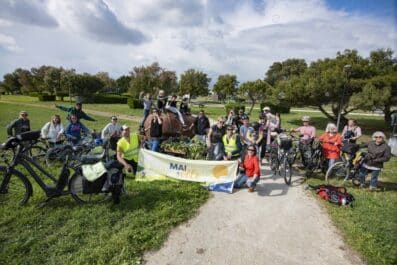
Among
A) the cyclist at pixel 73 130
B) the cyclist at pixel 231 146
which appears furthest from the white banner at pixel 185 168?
the cyclist at pixel 73 130

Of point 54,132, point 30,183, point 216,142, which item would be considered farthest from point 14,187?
point 216,142

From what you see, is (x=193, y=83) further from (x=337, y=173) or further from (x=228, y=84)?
(x=337, y=173)

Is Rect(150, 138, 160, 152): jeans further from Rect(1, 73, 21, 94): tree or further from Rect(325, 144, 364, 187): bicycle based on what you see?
Rect(1, 73, 21, 94): tree

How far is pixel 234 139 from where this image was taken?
20.9ft

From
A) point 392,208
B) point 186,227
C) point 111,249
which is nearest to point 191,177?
point 186,227

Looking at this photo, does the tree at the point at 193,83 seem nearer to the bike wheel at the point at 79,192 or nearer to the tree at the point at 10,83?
the bike wheel at the point at 79,192

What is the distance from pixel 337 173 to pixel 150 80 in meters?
35.6

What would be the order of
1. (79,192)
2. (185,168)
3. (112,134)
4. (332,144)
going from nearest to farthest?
(79,192) < (185,168) < (332,144) < (112,134)

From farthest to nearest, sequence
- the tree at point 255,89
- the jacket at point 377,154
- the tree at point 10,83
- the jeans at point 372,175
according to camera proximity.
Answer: the tree at point 10,83, the tree at point 255,89, the jeans at point 372,175, the jacket at point 377,154

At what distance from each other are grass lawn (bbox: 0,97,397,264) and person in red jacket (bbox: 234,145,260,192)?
105 cm

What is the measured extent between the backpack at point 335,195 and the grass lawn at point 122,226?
0.16 meters

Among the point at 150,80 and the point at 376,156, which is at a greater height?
the point at 150,80

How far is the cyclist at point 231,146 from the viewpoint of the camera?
6367mm

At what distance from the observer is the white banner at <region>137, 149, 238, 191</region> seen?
5.88m
